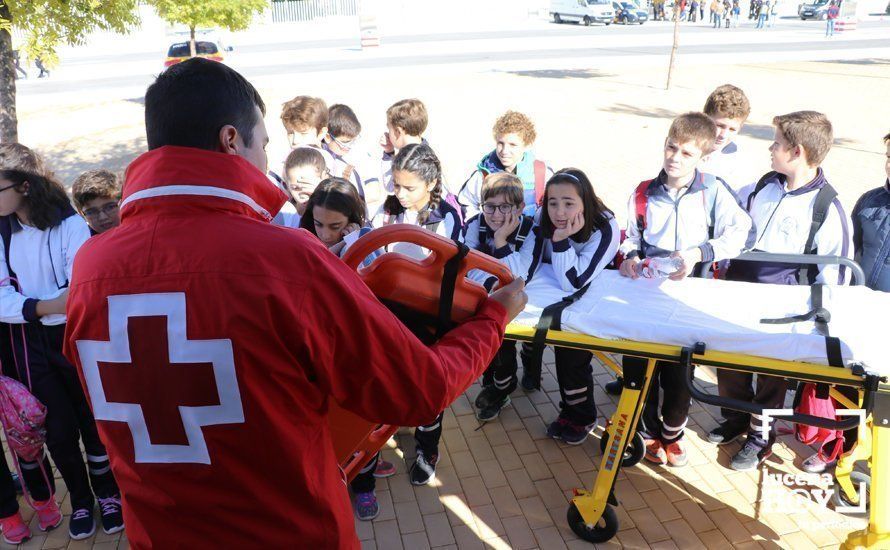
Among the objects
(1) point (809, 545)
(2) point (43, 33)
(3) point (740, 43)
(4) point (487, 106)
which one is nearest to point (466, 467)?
(1) point (809, 545)

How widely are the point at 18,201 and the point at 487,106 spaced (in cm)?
1195

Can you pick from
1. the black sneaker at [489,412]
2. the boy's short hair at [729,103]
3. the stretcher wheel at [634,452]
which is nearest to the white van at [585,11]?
the boy's short hair at [729,103]

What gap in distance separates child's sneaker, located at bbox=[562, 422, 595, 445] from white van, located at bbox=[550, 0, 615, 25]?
32.5 m

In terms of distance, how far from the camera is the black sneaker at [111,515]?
3.44 m

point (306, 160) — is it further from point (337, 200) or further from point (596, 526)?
point (596, 526)

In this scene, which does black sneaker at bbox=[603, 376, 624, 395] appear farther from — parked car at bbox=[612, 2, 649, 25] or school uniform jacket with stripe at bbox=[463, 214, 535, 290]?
parked car at bbox=[612, 2, 649, 25]

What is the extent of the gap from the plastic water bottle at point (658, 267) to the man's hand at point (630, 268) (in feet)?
0.06

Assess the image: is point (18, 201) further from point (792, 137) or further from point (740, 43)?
point (740, 43)

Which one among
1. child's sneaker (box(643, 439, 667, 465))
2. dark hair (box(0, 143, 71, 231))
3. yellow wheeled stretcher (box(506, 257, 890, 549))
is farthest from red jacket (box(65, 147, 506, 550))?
child's sneaker (box(643, 439, 667, 465))

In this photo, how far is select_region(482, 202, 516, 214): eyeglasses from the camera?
351 centimetres

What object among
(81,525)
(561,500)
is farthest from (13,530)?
(561,500)

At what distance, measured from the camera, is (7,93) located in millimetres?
4566

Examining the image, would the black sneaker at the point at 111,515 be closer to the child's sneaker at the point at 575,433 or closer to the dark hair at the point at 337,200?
the dark hair at the point at 337,200

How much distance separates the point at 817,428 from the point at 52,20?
18.3 ft
